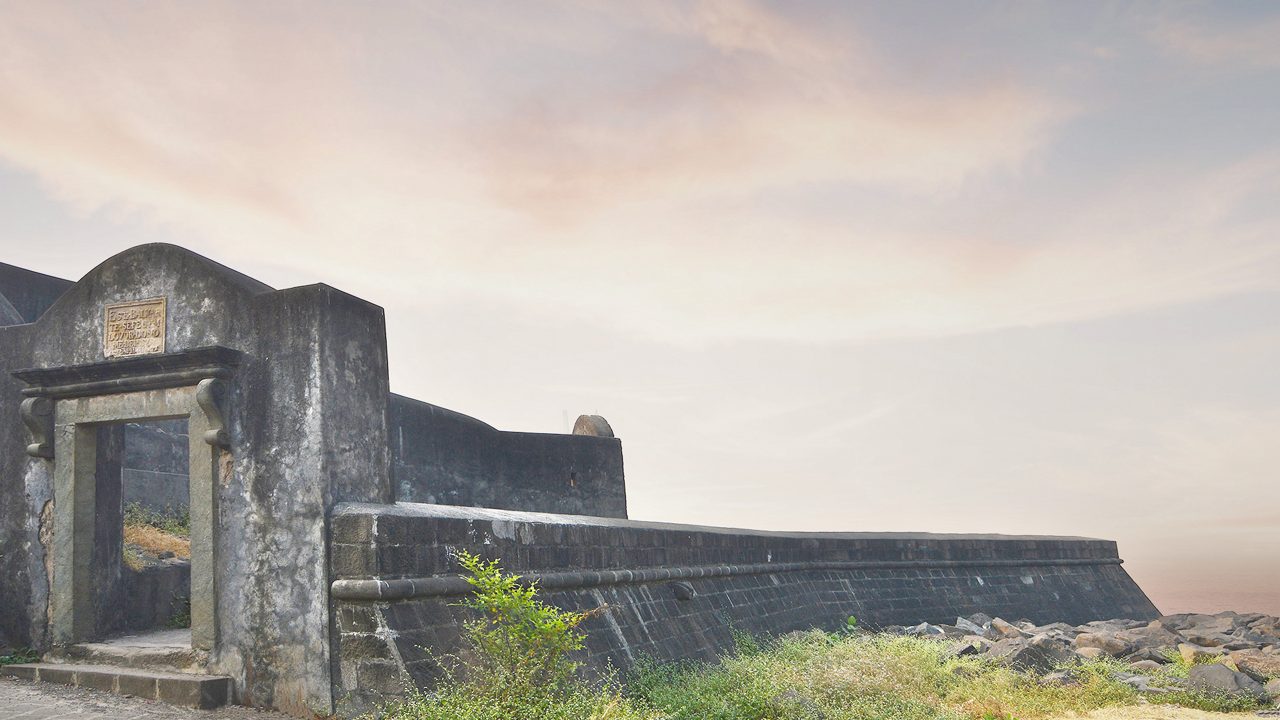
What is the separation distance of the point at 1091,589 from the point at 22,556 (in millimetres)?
16069

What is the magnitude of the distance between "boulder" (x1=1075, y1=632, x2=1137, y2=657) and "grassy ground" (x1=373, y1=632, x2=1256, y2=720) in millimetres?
1220

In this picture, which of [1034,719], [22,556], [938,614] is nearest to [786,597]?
[938,614]

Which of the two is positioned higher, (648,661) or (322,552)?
(322,552)

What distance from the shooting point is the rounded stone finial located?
60.6ft

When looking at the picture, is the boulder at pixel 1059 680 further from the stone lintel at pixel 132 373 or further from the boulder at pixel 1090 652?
the stone lintel at pixel 132 373

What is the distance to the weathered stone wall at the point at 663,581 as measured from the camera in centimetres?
635

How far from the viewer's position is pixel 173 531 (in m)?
11.3

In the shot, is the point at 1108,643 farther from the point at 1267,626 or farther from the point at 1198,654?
the point at 1267,626

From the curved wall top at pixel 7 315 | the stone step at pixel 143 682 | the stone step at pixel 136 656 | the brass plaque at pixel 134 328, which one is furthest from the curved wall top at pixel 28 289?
the stone step at pixel 143 682

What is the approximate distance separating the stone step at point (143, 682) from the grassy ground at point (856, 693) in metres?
1.46

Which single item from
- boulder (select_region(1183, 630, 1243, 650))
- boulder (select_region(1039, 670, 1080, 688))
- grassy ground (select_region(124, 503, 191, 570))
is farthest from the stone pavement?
boulder (select_region(1183, 630, 1243, 650))

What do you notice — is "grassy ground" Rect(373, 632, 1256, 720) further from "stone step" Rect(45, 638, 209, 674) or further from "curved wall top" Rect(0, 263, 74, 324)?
"curved wall top" Rect(0, 263, 74, 324)

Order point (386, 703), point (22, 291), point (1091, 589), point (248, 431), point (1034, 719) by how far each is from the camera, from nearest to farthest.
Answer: point (386, 703) < point (248, 431) < point (1034, 719) < point (22, 291) < point (1091, 589)

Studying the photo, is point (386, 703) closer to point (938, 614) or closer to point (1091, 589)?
point (938, 614)
